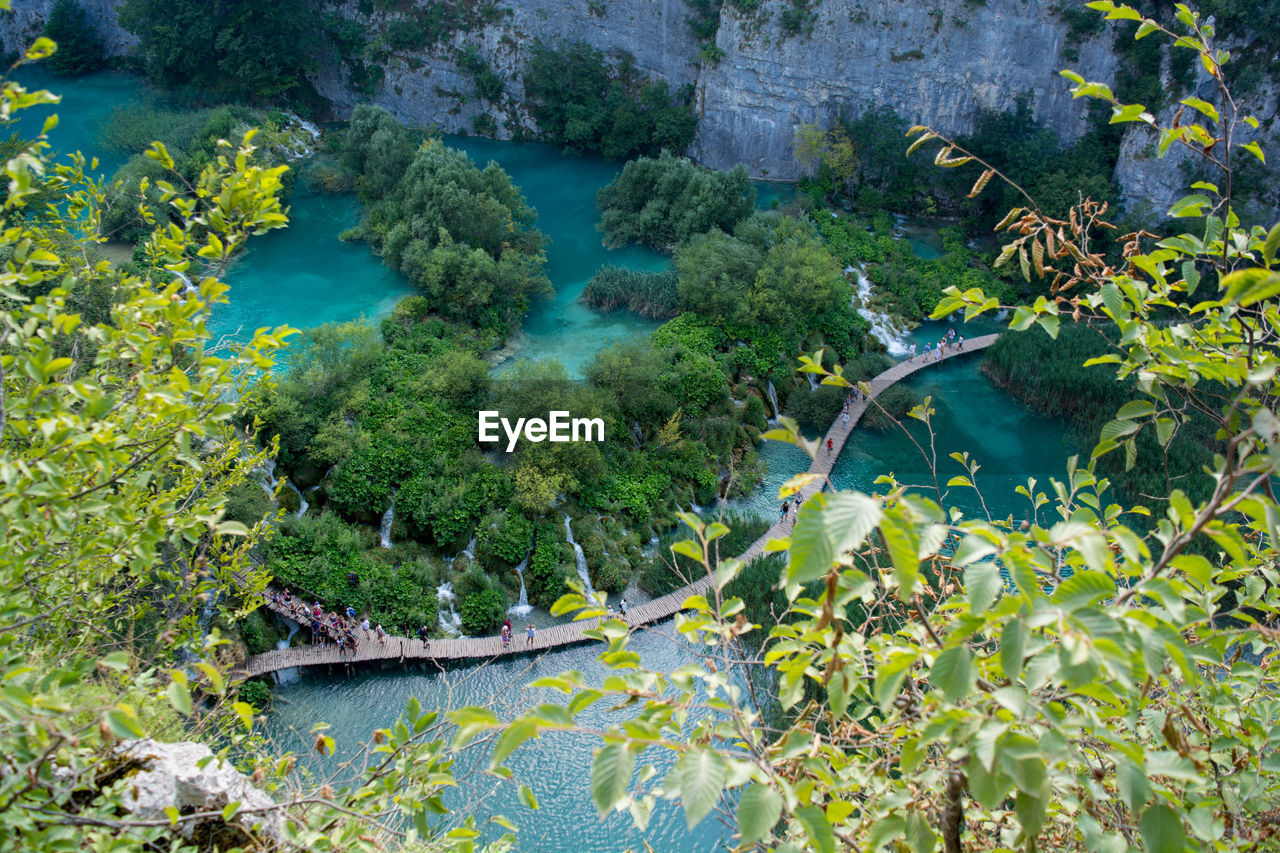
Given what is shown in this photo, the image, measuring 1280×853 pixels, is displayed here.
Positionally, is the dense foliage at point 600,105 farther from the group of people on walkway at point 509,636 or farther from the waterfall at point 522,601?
the group of people on walkway at point 509,636

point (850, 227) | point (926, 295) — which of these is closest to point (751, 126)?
point (850, 227)

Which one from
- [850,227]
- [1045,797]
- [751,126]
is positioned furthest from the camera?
[751,126]

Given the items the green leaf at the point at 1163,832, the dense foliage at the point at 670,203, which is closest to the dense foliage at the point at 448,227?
the dense foliage at the point at 670,203

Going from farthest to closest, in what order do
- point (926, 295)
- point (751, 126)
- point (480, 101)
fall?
point (480, 101), point (751, 126), point (926, 295)

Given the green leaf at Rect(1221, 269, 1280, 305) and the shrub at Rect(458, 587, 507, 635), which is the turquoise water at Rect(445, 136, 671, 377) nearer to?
the shrub at Rect(458, 587, 507, 635)

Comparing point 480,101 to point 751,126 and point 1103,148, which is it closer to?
point 751,126

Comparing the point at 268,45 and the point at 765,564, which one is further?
the point at 268,45

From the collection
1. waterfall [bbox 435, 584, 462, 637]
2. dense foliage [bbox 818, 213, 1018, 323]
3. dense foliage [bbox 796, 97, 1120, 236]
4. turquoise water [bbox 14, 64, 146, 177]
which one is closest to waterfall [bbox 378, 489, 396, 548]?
waterfall [bbox 435, 584, 462, 637]

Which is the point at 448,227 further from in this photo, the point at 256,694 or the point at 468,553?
the point at 256,694
